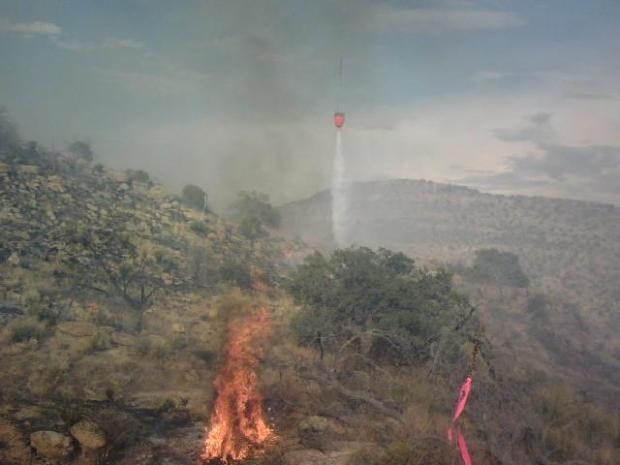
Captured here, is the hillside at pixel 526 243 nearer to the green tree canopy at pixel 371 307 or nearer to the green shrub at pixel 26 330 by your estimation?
the green tree canopy at pixel 371 307

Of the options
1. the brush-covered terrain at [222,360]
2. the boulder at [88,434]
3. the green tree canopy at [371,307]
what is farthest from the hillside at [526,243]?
the boulder at [88,434]

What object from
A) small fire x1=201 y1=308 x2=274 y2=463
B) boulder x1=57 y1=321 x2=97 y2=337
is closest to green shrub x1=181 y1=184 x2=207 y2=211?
boulder x1=57 y1=321 x2=97 y2=337

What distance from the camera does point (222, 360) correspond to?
A: 1364 cm

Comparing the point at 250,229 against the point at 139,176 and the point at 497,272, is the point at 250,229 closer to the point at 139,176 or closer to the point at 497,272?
the point at 139,176

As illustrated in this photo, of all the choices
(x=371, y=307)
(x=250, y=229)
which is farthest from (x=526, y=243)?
(x=371, y=307)

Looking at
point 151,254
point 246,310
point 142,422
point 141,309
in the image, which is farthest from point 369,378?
point 151,254

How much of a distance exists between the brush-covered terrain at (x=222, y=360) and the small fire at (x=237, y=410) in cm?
26

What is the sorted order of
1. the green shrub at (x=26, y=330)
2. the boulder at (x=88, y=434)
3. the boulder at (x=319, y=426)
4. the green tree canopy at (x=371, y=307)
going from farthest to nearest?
1. the green tree canopy at (x=371, y=307)
2. the green shrub at (x=26, y=330)
3. the boulder at (x=319, y=426)
4. the boulder at (x=88, y=434)

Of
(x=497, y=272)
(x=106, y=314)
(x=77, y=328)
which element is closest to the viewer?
(x=77, y=328)

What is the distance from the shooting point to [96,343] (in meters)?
14.4

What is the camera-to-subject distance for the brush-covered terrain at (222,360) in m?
9.21

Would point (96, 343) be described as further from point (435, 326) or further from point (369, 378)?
point (435, 326)

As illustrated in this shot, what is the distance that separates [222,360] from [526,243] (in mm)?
69424

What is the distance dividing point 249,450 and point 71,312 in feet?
37.8
